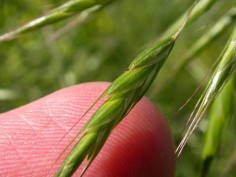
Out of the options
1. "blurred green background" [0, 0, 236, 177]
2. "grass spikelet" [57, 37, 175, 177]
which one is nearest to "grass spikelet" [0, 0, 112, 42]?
"grass spikelet" [57, 37, 175, 177]

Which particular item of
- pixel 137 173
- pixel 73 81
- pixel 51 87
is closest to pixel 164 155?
pixel 137 173

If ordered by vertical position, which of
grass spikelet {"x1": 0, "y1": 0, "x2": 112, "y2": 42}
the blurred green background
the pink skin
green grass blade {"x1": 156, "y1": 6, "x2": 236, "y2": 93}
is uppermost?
grass spikelet {"x1": 0, "y1": 0, "x2": 112, "y2": 42}

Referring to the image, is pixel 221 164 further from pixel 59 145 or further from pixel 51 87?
pixel 59 145

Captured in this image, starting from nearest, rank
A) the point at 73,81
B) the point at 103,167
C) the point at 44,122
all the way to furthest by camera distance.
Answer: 1. the point at 103,167
2. the point at 44,122
3. the point at 73,81

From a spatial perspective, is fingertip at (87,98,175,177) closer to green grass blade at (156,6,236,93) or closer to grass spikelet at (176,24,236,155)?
green grass blade at (156,6,236,93)

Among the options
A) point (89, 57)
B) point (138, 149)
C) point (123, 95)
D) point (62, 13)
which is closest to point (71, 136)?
point (138, 149)

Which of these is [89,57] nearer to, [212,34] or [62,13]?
[212,34]
